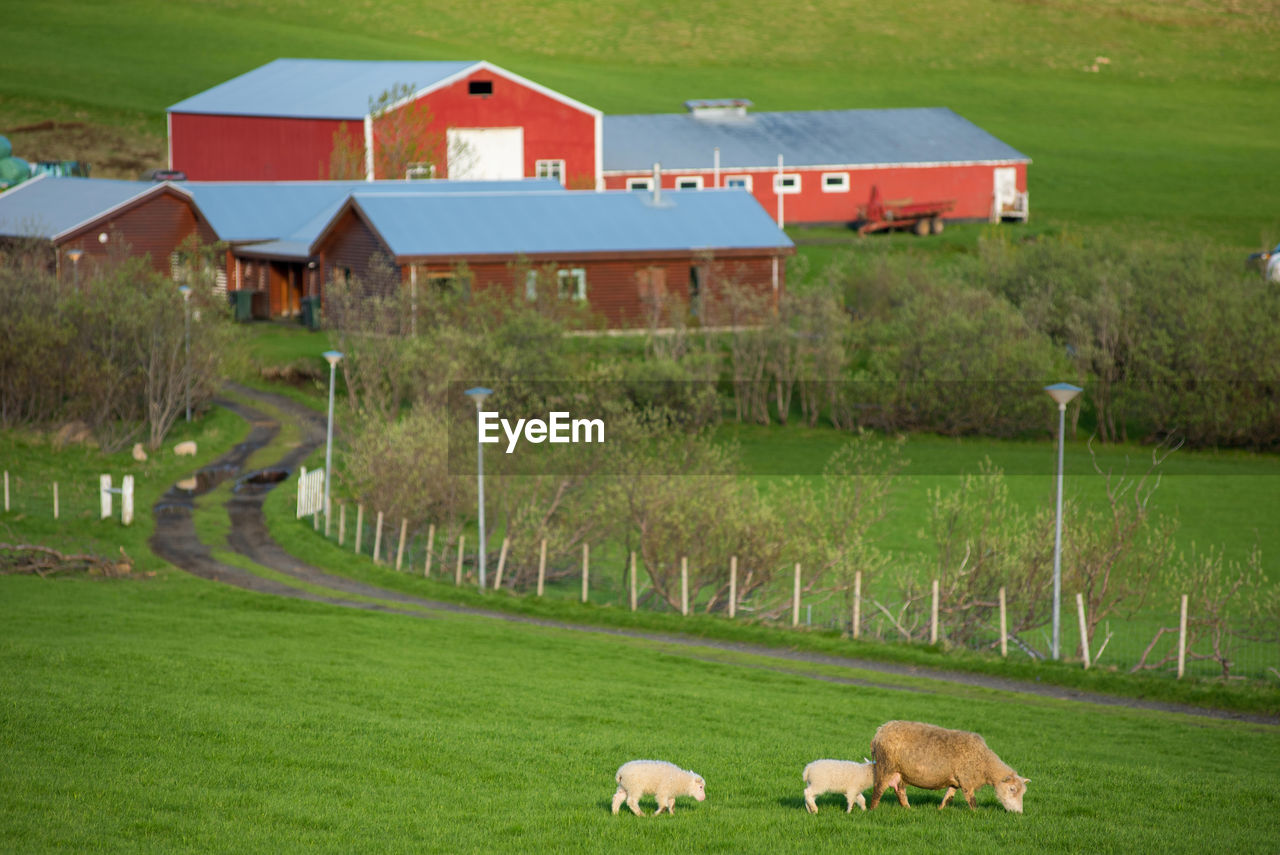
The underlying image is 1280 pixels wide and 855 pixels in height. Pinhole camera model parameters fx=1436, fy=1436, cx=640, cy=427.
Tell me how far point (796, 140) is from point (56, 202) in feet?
125

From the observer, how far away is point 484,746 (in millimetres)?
14789

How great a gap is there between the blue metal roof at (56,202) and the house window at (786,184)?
31340 millimetres

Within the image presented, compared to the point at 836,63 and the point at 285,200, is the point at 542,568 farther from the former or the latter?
the point at 836,63

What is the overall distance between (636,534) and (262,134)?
50.9m

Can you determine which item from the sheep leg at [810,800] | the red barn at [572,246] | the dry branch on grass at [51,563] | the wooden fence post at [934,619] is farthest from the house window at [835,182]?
the sheep leg at [810,800]

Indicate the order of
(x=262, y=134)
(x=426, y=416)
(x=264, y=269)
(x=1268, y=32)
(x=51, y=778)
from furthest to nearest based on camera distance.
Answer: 1. (x=1268, y=32)
2. (x=262, y=134)
3. (x=264, y=269)
4. (x=426, y=416)
5. (x=51, y=778)

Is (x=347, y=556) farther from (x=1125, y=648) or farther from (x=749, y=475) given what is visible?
(x=1125, y=648)

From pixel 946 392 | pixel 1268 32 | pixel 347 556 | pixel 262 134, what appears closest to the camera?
pixel 347 556

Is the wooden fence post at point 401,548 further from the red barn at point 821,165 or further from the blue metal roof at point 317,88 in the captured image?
the red barn at point 821,165

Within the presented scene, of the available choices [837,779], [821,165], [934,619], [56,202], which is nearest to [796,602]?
[934,619]

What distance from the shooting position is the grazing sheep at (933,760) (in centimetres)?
1162

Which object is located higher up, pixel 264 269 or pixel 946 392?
pixel 264 269

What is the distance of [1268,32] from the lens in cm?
11844

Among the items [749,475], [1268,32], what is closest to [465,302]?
[749,475]
